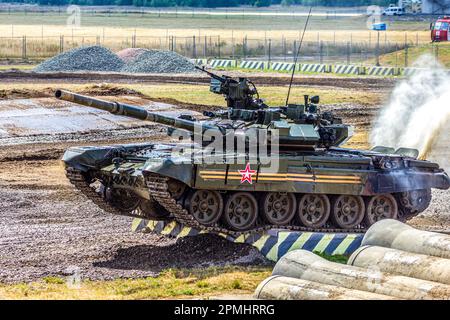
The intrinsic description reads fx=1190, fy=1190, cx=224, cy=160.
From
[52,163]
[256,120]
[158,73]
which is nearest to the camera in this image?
[256,120]

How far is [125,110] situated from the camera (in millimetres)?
24125

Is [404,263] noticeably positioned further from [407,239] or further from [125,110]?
[125,110]

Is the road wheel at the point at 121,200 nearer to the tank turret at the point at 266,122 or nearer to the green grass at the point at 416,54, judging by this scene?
the tank turret at the point at 266,122

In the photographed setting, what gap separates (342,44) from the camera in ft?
276

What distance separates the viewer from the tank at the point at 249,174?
24.1 meters

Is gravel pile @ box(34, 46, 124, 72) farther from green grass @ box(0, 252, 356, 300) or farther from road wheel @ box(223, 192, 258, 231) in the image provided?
green grass @ box(0, 252, 356, 300)

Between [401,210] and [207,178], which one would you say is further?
[401,210]

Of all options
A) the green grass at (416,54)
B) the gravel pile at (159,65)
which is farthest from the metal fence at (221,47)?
the gravel pile at (159,65)

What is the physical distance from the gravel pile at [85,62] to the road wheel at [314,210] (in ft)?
131

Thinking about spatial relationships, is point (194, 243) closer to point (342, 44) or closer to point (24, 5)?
point (342, 44)

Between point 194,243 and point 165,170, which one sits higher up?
point 165,170

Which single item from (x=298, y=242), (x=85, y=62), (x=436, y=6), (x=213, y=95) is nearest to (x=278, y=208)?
(x=298, y=242)

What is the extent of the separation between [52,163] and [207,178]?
43.1 ft

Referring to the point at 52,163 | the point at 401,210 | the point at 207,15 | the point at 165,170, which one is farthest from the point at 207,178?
the point at 207,15
